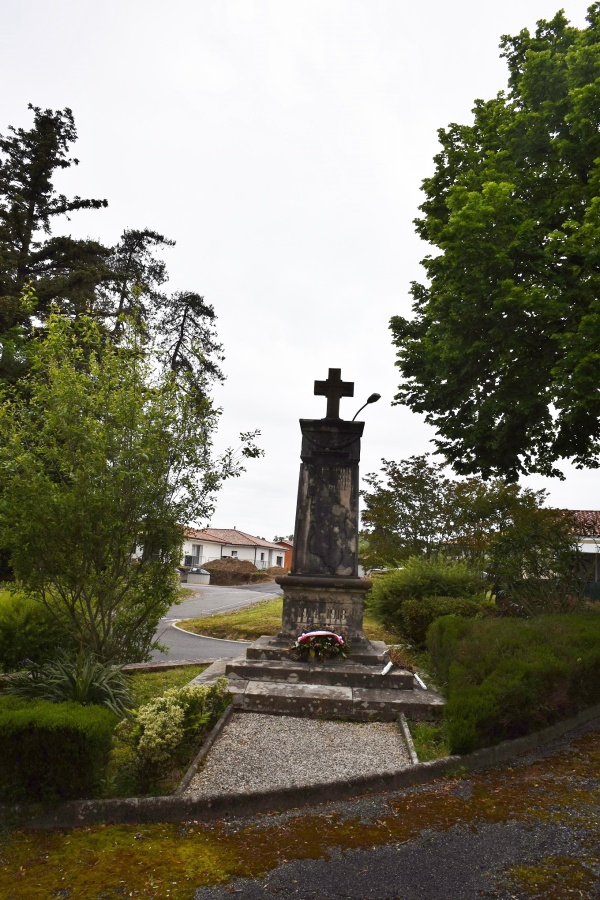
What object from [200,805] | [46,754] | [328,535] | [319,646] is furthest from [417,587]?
[46,754]

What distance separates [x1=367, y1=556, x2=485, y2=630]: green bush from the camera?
43.6 feet

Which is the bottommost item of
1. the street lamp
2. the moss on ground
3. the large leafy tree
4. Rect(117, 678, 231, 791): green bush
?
the moss on ground

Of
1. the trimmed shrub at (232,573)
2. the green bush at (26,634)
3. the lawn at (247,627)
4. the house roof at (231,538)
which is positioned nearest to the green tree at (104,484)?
the green bush at (26,634)

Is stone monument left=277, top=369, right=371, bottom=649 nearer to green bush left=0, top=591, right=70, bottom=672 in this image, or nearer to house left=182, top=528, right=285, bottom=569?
green bush left=0, top=591, right=70, bottom=672

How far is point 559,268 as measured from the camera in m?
11.0

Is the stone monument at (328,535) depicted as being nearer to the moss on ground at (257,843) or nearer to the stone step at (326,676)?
the stone step at (326,676)

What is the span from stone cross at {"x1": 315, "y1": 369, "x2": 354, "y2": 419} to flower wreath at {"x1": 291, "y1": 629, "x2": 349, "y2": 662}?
13.7 feet

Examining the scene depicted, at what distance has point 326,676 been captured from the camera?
7832 millimetres

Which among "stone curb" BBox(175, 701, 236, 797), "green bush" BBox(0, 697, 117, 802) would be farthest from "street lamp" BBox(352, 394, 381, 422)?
"green bush" BBox(0, 697, 117, 802)

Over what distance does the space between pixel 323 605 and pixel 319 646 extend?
0.92 m

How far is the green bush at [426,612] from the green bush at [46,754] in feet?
26.4

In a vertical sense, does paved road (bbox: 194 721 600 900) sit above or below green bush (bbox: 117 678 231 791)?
below

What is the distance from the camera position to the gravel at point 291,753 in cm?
491

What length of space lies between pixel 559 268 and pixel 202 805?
1115 centimetres
